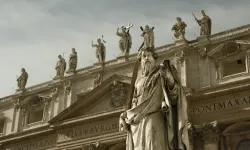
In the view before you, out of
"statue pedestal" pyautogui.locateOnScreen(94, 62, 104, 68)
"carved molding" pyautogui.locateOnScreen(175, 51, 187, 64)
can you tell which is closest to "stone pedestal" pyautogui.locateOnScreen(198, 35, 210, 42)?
"carved molding" pyautogui.locateOnScreen(175, 51, 187, 64)

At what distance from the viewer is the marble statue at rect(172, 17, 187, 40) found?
26.6 metres

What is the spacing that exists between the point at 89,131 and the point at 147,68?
2046 cm

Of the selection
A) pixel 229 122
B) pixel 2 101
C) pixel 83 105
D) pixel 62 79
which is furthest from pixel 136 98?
pixel 2 101

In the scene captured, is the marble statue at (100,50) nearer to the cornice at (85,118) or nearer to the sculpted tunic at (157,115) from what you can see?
the cornice at (85,118)

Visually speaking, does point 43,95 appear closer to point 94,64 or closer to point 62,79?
point 62,79

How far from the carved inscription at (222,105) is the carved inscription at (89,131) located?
449cm

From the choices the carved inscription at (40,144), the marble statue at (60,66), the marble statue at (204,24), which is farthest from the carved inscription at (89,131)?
the marble statue at (204,24)

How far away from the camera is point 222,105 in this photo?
24062 millimetres

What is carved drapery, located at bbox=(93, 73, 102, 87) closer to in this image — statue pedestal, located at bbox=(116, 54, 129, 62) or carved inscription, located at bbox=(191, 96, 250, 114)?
statue pedestal, located at bbox=(116, 54, 129, 62)

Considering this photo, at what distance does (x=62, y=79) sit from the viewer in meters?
30.3

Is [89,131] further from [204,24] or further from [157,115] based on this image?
[157,115]

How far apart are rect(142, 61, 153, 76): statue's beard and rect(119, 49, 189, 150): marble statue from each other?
3.2 inches

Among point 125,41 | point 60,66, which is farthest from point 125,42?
point 60,66

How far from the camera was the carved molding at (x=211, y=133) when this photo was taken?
23.8 meters
